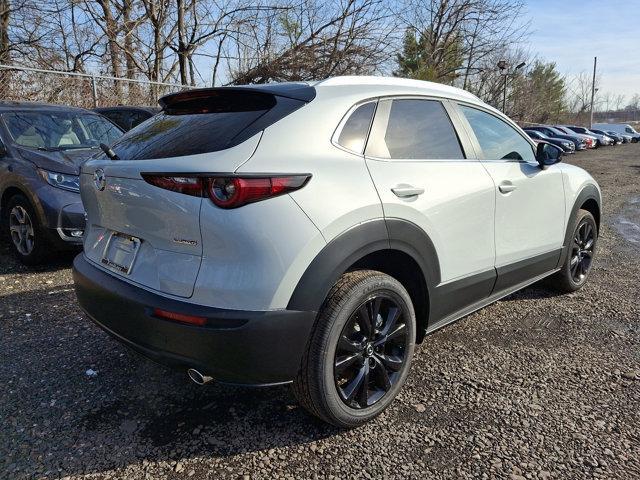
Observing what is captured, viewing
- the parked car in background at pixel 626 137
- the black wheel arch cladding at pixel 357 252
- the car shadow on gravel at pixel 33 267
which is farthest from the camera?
the parked car in background at pixel 626 137

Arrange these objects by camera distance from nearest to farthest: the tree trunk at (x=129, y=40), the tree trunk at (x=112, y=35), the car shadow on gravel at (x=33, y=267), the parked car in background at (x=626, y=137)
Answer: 1. the car shadow on gravel at (x=33, y=267)
2. the tree trunk at (x=112, y=35)
3. the tree trunk at (x=129, y=40)
4. the parked car in background at (x=626, y=137)

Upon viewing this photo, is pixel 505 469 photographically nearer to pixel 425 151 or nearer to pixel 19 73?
pixel 425 151

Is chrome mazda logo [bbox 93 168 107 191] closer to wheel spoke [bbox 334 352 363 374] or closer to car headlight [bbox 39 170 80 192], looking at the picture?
wheel spoke [bbox 334 352 363 374]

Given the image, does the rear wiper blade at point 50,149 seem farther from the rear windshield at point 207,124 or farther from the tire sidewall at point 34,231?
the rear windshield at point 207,124

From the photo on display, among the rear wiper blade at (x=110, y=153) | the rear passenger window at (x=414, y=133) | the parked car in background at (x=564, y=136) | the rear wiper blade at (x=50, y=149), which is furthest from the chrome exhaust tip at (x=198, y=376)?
the parked car in background at (x=564, y=136)

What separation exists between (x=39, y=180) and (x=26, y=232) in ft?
1.92

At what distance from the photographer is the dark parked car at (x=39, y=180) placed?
4.73 metres

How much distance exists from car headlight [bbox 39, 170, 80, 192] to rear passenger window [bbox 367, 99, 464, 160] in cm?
355

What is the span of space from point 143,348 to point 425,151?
183 cm

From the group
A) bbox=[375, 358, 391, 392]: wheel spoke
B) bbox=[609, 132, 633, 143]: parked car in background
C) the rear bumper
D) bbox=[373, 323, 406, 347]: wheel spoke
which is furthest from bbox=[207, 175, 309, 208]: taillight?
bbox=[609, 132, 633, 143]: parked car in background

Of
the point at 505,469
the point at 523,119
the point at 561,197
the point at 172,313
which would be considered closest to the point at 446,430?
the point at 505,469

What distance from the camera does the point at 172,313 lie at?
2.06 meters

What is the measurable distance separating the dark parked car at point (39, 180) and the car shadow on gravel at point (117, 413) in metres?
1.60

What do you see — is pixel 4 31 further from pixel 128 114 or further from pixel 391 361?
pixel 391 361
